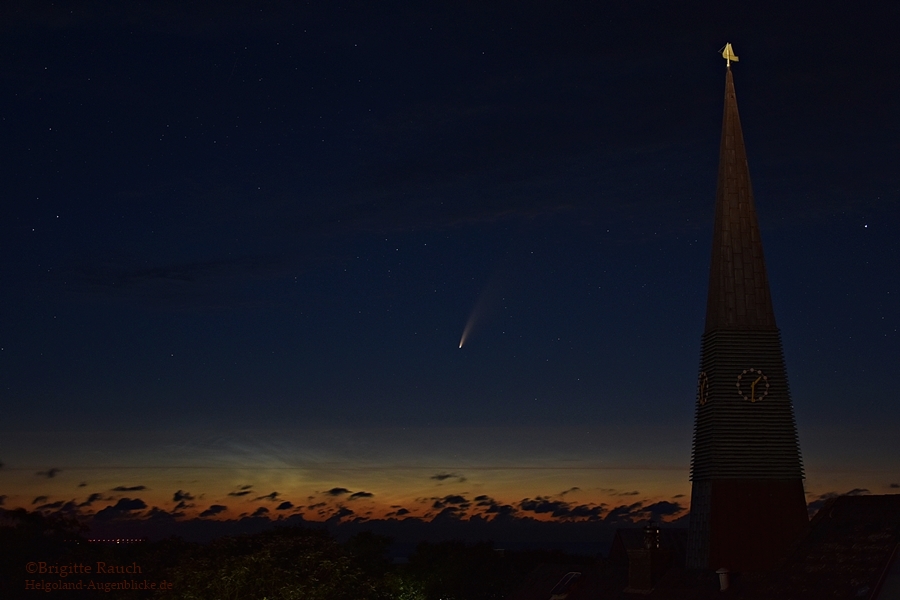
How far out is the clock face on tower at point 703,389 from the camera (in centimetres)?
7125

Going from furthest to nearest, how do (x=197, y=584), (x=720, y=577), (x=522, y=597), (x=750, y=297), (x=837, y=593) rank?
(x=522, y=597) < (x=750, y=297) < (x=720, y=577) < (x=837, y=593) < (x=197, y=584)

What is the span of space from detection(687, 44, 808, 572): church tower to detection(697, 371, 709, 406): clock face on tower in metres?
0.06

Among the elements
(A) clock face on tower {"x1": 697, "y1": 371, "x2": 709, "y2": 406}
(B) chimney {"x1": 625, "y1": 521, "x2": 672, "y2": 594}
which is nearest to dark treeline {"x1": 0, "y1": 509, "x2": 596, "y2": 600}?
(B) chimney {"x1": 625, "y1": 521, "x2": 672, "y2": 594}

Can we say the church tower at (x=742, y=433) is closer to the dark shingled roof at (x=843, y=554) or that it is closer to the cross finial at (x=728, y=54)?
the dark shingled roof at (x=843, y=554)

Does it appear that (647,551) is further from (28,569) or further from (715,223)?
(28,569)

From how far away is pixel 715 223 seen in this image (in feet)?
246

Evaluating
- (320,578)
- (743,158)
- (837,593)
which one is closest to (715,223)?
(743,158)

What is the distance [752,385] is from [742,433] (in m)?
2.78

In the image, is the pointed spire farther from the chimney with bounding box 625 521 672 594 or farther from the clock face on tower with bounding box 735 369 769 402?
the chimney with bounding box 625 521 672 594

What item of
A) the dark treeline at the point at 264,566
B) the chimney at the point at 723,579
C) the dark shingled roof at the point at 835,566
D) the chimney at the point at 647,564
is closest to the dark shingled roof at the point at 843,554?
the dark shingled roof at the point at 835,566

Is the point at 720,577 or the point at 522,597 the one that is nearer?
the point at 720,577

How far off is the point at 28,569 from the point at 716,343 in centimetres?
6170

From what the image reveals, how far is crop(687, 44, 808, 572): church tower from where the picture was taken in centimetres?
6831

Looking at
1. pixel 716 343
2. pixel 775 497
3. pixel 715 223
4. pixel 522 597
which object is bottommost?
pixel 522 597
